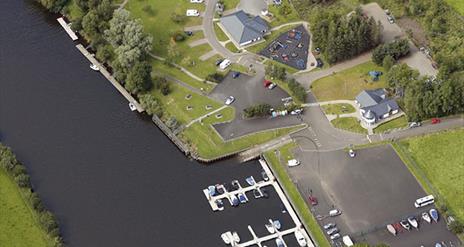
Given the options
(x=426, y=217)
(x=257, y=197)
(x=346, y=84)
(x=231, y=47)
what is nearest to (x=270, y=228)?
(x=257, y=197)

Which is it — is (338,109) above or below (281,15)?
below

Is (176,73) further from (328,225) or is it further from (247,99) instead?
(328,225)

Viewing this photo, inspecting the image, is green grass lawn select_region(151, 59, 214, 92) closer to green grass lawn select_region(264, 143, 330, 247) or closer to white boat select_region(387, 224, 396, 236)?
green grass lawn select_region(264, 143, 330, 247)

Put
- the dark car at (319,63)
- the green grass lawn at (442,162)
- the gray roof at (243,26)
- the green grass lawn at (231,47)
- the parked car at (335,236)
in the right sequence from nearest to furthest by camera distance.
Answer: the parked car at (335,236)
the green grass lawn at (442,162)
the dark car at (319,63)
the green grass lawn at (231,47)
the gray roof at (243,26)

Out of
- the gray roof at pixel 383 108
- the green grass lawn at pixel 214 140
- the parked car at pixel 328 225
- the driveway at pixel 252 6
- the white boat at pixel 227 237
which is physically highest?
the driveway at pixel 252 6

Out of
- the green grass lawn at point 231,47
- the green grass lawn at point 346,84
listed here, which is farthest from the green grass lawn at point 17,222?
the green grass lawn at point 346,84

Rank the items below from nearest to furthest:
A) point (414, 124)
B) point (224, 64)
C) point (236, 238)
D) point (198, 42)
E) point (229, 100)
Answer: point (236, 238), point (414, 124), point (229, 100), point (224, 64), point (198, 42)

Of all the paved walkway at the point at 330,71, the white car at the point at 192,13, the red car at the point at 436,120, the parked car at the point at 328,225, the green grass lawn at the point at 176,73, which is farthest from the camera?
the white car at the point at 192,13

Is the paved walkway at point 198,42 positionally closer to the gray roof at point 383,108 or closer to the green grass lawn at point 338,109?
the green grass lawn at point 338,109
